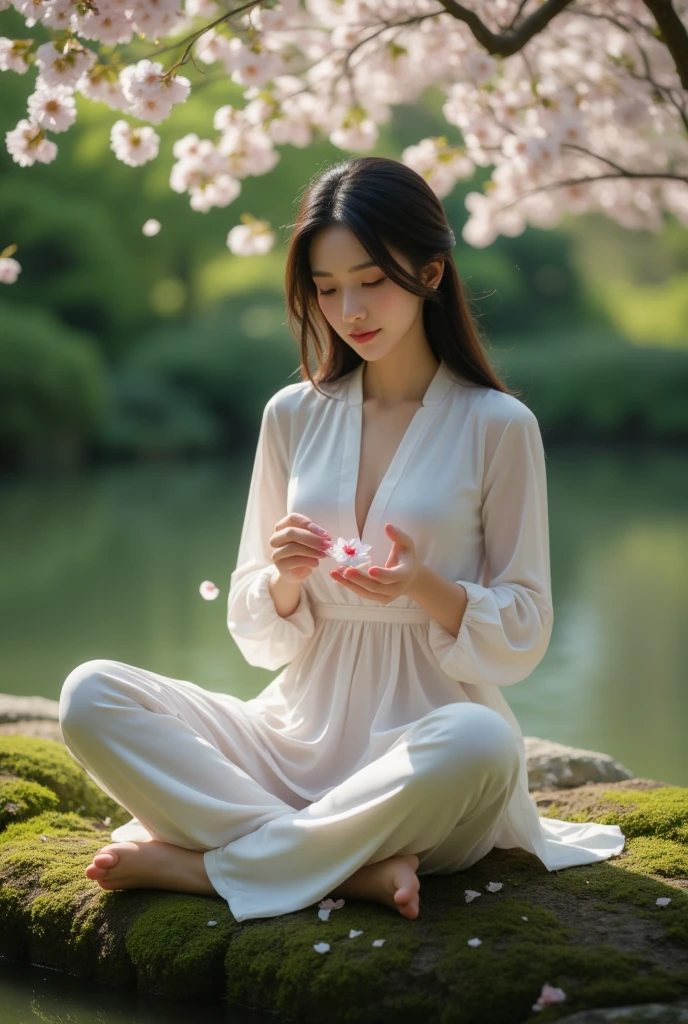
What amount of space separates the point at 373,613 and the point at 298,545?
8.2 inches

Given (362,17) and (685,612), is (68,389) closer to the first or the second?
(685,612)

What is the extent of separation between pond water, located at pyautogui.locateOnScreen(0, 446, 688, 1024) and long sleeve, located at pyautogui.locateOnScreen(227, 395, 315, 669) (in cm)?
61

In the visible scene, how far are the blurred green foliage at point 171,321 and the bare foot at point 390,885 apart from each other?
1050cm

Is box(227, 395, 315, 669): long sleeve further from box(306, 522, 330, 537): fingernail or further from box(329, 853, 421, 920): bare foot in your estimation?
box(329, 853, 421, 920): bare foot

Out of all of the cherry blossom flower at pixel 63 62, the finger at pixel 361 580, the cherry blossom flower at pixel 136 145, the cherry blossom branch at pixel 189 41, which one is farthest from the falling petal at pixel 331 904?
the cherry blossom flower at pixel 136 145

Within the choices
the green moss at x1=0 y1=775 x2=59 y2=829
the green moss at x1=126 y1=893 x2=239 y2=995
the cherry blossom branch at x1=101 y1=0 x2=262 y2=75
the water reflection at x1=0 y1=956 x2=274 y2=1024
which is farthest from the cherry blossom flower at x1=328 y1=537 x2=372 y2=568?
the cherry blossom branch at x1=101 y1=0 x2=262 y2=75

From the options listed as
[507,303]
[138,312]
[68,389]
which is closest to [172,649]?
[68,389]

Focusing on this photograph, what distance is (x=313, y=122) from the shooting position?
3828mm

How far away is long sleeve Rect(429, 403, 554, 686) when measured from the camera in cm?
196

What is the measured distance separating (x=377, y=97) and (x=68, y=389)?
8.04 metres

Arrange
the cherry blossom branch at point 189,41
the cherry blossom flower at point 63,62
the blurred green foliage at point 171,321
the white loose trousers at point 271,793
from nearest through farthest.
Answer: the white loose trousers at point 271,793 < the cherry blossom branch at point 189,41 < the cherry blossom flower at point 63,62 < the blurred green foliage at point 171,321

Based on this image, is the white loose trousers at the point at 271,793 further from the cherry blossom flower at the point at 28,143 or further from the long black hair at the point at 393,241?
the cherry blossom flower at the point at 28,143

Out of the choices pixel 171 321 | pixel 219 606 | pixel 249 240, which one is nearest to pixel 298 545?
pixel 249 240

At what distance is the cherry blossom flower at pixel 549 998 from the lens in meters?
1.61
